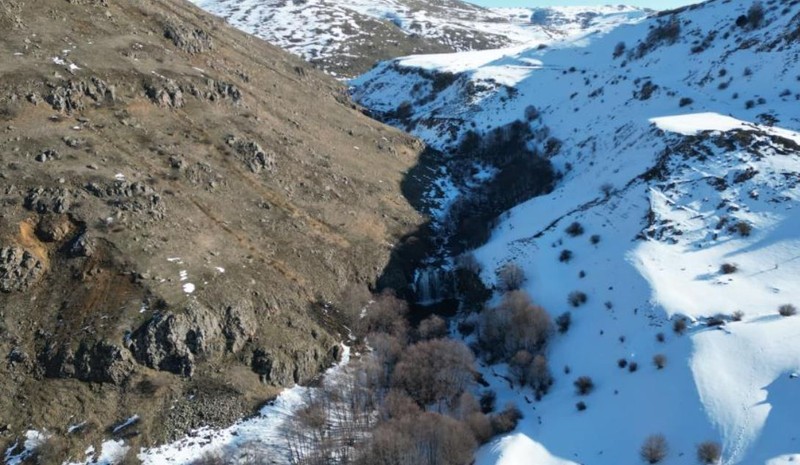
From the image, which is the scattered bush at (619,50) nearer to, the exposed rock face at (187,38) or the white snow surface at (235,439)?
the exposed rock face at (187,38)

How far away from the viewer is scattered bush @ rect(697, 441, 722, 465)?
34.3m

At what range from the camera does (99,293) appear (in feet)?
146

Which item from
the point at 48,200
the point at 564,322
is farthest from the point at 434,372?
the point at 48,200

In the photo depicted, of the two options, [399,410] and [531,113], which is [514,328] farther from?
[531,113]

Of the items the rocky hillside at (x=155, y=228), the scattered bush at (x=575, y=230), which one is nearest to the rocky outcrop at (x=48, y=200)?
the rocky hillside at (x=155, y=228)

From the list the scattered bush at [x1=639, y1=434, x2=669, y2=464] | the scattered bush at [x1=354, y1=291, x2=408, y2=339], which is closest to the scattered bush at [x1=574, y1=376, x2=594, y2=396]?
the scattered bush at [x1=639, y1=434, x2=669, y2=464]

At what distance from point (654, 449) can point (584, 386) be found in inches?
330

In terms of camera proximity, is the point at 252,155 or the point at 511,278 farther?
the point at 252,155

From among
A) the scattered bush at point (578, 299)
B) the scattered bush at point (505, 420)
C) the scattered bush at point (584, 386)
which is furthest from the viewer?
the scattered bush at point (578, 299)

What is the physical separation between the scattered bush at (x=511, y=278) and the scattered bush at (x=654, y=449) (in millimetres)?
22104

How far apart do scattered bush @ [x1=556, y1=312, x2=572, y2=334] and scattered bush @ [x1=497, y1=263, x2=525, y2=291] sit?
262 inches

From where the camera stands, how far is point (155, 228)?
Answer: 50.3 m

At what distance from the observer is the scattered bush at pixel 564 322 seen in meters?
50.2

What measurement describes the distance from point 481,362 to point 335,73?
132012 millimetres
